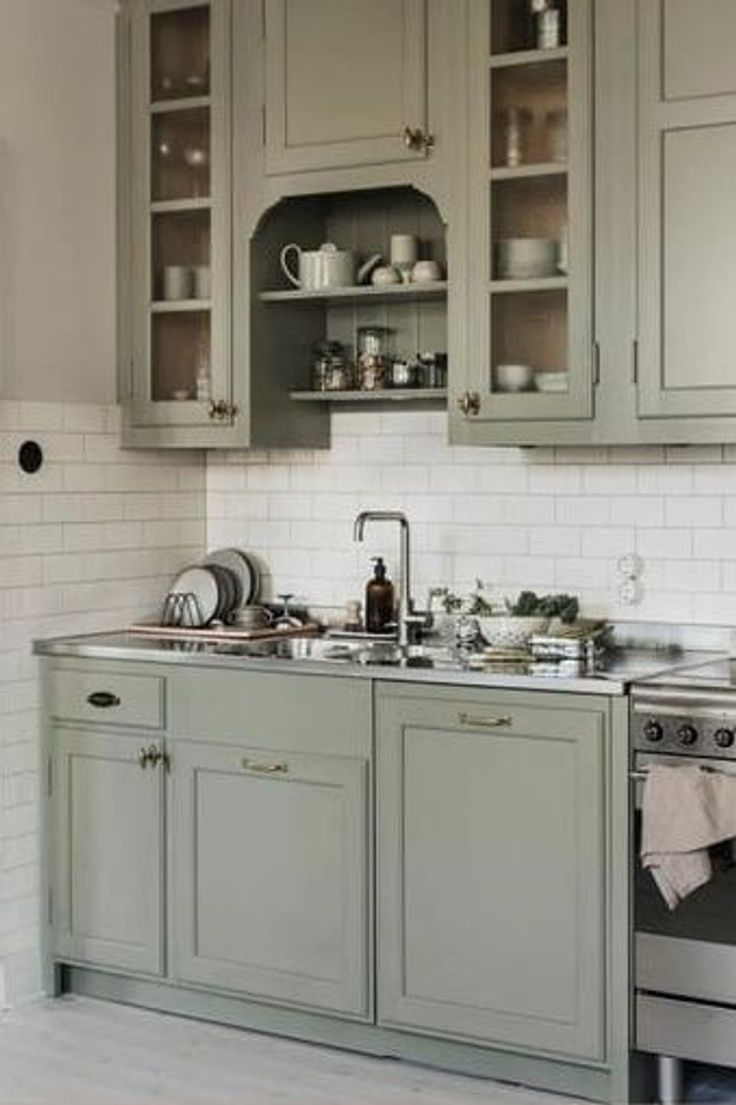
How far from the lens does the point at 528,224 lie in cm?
434

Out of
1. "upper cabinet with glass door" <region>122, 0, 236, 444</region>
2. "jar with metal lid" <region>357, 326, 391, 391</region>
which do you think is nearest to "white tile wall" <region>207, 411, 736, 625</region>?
"jar with metal lid" <region>357, 326, 391, 391</region>

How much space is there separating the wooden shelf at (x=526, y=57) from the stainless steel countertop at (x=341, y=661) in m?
1.46

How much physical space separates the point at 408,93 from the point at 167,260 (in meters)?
0.89

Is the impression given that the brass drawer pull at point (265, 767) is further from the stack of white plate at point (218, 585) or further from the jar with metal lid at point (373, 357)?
the jar with metal lid at point (373, 357)

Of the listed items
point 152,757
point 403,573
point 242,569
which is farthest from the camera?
point 242,569

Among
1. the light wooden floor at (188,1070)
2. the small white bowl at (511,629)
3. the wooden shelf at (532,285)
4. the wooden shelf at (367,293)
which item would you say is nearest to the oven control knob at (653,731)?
the small white bowl at (511,629)

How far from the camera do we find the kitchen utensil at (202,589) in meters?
5.06

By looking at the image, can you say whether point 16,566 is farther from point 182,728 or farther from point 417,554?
point 417,554

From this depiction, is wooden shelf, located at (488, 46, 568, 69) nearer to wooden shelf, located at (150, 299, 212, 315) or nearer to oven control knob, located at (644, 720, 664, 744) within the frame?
wooden shelf, located at (150, 299, 212, 315)

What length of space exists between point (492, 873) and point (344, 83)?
205cm

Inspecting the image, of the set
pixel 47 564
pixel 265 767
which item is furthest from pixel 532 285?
pixel 47 564

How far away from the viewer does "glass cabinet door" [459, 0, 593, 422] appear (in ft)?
13.9

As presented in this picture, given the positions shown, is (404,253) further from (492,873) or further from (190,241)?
(492,873)

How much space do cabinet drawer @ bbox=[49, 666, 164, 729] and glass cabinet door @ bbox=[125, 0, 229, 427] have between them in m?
0.75
